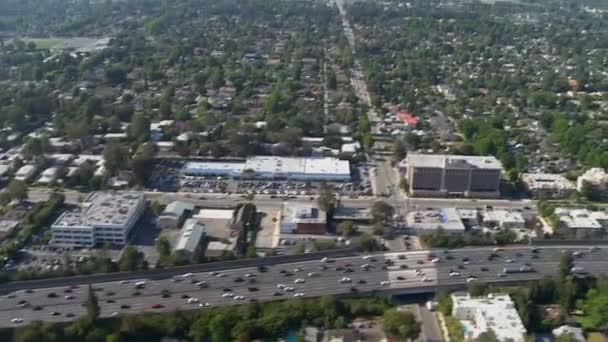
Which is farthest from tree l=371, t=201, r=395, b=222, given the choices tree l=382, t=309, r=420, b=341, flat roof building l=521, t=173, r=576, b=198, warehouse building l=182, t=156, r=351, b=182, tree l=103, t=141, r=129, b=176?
tree l=103, t=141, r=129, b=176

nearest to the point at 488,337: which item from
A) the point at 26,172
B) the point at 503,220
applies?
the point at 503,220

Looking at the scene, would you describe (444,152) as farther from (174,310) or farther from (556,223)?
(174,310)

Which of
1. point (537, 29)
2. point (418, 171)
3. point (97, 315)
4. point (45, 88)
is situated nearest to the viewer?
point (97, 315)

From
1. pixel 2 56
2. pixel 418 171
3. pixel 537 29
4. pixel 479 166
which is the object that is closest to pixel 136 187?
pixel 418 171

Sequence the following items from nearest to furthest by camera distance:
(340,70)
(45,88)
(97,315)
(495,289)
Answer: (97,315) < (495,289) < (45,88) < (340,70)

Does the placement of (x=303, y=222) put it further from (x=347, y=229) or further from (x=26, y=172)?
(x=26, y=172)

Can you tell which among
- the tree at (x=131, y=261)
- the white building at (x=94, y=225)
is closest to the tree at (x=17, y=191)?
the white building at (x=94, y=225)

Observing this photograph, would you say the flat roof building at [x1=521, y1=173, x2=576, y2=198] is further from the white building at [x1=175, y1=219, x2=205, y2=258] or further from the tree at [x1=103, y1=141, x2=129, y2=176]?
the tree at [x1=103, y1=141, x2=129, y2=176]
